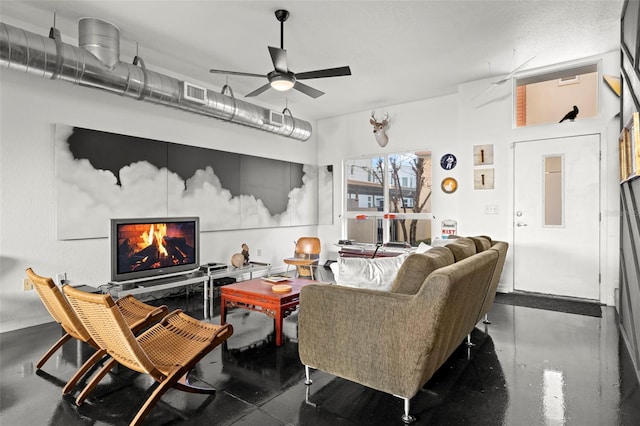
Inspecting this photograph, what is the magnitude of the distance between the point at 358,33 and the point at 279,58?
1.15 m

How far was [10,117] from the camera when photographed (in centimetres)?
373

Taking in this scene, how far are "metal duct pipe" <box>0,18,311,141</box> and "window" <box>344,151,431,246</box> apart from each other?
11.2ft

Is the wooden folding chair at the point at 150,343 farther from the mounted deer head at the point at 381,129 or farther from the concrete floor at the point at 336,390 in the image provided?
the mounted deer head at the point at 381,129

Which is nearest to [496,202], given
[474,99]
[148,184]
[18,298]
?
[474,99]

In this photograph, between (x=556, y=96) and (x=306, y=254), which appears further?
(x=306, y=254)

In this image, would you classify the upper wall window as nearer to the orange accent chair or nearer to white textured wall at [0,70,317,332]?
the orange accent chair

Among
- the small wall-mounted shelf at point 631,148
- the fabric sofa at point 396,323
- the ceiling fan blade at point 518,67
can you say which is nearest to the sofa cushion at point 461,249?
the fabric sofa at point 396,323

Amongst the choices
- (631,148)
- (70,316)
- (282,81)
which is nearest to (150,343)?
(70,316)

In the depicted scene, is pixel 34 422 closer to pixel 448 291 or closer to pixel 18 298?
pixel 18 298

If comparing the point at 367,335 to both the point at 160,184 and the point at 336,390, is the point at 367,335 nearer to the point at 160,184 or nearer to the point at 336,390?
the point at 336,390

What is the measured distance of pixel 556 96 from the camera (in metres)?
5.25

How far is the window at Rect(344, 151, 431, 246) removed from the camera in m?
6.61

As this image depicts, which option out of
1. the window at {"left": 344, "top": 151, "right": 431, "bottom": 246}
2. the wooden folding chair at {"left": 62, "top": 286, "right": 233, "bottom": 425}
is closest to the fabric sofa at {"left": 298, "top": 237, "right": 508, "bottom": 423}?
the wooden folding chair at {"left": 62, "top": 286, "right": 233, "bottom": 425}

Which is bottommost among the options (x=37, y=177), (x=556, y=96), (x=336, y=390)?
(x=336, y=390)
